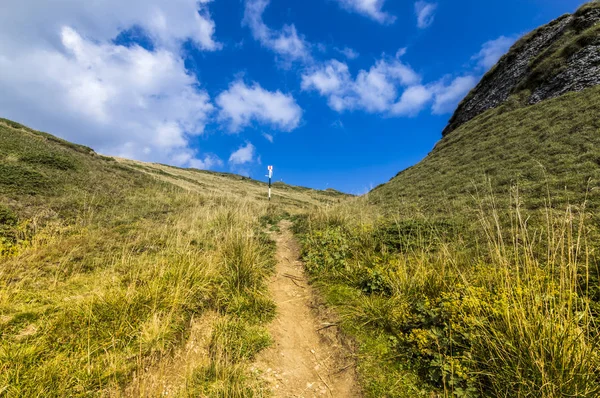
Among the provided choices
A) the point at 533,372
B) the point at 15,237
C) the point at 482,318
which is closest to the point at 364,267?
the point at 482,318

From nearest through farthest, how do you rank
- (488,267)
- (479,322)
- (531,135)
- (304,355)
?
(479,322), (304,355), (488,267), (531,135)

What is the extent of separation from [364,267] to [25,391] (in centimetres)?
516

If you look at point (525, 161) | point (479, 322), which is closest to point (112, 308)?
point (479, 322)

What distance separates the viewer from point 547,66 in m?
19.1

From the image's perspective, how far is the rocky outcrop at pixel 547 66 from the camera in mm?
16766

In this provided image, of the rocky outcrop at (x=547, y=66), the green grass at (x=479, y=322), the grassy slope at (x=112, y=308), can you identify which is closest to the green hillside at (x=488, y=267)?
the green grass at (x=479, y=322)

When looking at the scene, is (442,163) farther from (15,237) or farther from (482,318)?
(15,237)

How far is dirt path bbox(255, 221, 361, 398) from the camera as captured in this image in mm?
3258

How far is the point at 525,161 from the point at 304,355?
12.6 meters

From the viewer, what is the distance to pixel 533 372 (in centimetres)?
233

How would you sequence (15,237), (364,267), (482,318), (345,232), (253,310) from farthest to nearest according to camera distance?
(345,232)
(15,237)
(364,267)
(253,310)
(482,318)

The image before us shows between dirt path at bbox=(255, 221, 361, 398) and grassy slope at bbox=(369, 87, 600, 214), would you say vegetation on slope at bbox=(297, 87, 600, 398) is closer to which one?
grassy slope at bbox=(369, 87, 600, 214)

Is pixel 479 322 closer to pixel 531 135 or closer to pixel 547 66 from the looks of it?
pixel 531 135

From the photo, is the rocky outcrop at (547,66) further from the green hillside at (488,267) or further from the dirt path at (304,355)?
the dirt path at (304,355)
